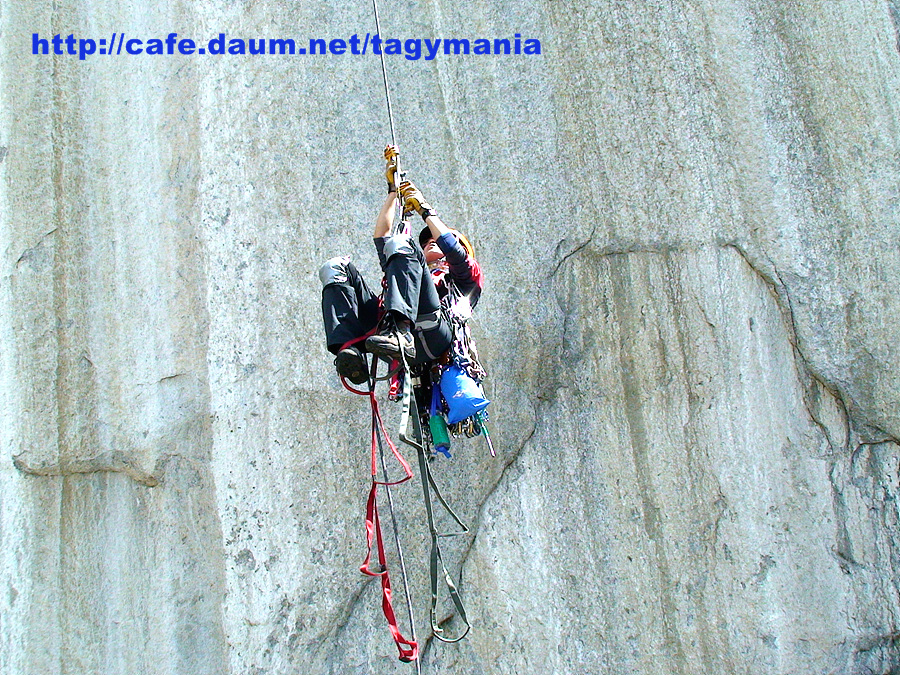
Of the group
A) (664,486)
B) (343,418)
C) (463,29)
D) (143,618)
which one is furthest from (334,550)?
(463,29)

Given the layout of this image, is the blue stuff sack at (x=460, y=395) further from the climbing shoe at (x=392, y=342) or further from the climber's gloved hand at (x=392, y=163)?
the climber's gloved hand at (x=392, y=163)

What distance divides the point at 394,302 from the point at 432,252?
1.73 ft

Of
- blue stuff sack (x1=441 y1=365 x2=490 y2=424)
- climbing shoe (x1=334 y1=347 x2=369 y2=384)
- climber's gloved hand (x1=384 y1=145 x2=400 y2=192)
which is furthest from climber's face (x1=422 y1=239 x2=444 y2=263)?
climbing shoe (x1=334 y1=347 x2=369 y2=384)

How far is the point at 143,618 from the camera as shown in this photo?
343 cm

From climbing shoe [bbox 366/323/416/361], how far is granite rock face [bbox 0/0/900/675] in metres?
0.97

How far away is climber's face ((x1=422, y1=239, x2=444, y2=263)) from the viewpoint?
10.6 feet

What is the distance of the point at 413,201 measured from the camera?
10.2 ft

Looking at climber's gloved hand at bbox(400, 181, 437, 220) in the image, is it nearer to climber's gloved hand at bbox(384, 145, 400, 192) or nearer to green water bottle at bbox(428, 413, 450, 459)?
climber's gloved hand at bbox(384, 145, 400, 192)

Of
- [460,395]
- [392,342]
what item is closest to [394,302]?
[392,342]

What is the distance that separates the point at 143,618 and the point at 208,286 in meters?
1.43

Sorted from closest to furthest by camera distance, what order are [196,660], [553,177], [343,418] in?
[196,660] < [343,418] < [553,177]

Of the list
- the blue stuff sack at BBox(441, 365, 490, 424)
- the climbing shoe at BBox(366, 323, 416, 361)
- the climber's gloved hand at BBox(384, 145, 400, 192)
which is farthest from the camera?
the climber's gloved hand at BBox(384, 145, 400, 192)

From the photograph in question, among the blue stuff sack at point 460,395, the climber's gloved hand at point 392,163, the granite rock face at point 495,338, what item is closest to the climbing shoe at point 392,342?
the blue stuff sack at point 460,395

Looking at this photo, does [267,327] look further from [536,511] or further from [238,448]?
[536,511]
